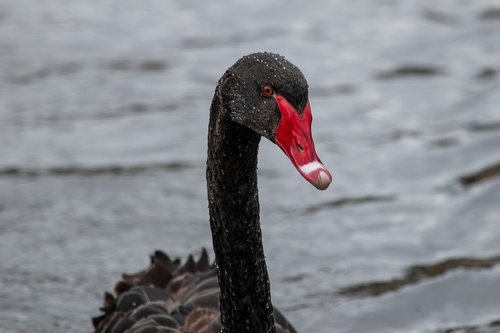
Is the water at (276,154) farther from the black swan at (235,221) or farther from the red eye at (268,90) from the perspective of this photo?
the red eye at (268,90)

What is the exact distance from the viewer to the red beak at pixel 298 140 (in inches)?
128

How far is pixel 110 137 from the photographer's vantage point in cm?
776

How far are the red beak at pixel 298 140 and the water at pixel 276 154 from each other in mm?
2514

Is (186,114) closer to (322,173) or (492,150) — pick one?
(492,150)

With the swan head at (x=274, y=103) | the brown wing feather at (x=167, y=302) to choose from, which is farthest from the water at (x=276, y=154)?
the swan head at (x=274, y=103)

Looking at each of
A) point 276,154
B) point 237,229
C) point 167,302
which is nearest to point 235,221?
point 237,229

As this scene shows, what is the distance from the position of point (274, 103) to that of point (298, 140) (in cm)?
17

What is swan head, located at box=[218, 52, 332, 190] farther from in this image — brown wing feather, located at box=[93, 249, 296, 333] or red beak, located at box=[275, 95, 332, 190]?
brown wing feather, located at box=[93, 249, 296, 333]

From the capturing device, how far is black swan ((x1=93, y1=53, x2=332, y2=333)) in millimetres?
3422

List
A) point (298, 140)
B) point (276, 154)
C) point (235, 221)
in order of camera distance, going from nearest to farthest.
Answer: point (298, 140)
point (235, 221)
point (276, 154)

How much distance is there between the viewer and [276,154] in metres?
7.59

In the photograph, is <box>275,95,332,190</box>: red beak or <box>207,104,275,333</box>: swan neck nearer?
<box>275,95,332,190</box>: red beak

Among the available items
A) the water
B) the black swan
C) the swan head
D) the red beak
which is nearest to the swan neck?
the black swan

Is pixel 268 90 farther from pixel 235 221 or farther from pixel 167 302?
pixel 167 302
